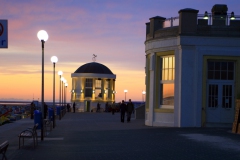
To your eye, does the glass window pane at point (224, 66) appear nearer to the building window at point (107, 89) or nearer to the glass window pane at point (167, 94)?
the glass window pane at point (167, 94)

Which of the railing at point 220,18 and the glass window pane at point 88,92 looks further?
the glass window pane at point 88,92

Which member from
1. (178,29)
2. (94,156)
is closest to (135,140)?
(94,156)

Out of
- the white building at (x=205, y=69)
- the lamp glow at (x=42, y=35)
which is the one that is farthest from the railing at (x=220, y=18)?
the lamp glow at (x=42, y=35)

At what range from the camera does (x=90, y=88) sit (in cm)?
7038

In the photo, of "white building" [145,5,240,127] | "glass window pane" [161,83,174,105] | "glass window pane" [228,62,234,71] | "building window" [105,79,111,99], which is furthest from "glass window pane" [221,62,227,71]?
"building window" [105,79,111,99]

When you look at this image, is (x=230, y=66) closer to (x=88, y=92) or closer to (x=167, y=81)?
(x=167, y=81)

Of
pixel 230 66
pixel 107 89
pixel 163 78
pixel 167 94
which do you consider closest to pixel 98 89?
pixel 107 89

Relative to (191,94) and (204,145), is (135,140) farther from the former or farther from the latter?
(191,94)

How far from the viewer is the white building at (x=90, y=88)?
70.0m

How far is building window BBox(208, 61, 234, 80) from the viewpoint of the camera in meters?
27.9

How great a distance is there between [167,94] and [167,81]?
0.75 m

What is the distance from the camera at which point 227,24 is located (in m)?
27.7

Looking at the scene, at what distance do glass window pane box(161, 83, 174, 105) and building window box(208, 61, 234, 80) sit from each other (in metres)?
2.32

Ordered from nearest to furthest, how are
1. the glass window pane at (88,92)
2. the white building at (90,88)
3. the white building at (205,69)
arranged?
1. the white building at (205,69)
2. the white building at (90,88)
3. the glass window pane at (88,92)
